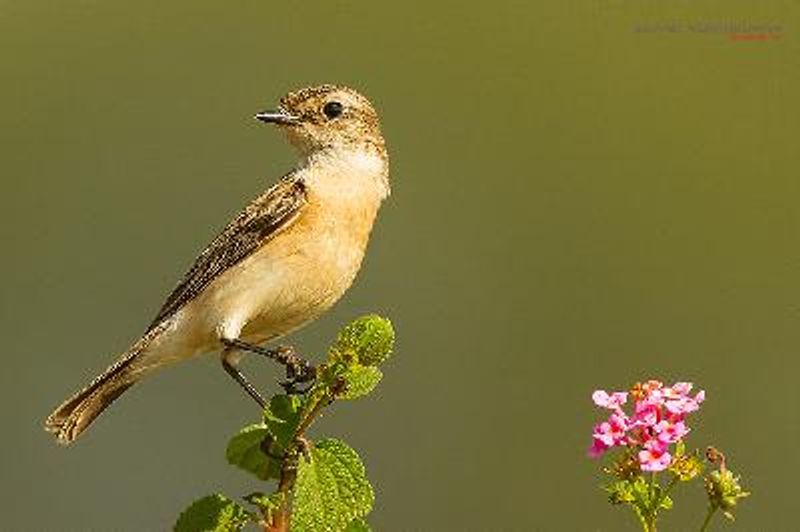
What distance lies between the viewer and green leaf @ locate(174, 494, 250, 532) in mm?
1472

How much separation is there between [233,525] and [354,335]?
A: 270 millimetres

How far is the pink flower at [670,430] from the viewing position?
1.58m

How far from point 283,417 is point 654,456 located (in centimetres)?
46

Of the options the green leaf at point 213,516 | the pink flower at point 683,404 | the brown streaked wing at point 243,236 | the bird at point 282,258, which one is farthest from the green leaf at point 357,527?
the brown streaked wing at point 243,236

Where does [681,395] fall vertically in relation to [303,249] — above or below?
below

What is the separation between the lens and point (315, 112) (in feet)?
9.49

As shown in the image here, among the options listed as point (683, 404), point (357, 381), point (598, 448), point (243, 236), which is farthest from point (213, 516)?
point (243, 236)

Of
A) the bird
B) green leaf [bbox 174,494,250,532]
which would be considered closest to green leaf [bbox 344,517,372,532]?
green leaf [bbox 174,494,250,532]

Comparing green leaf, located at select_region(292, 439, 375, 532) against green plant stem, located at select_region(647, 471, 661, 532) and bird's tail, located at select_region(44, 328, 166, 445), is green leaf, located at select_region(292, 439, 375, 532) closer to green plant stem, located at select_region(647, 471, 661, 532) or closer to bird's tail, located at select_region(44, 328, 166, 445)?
green plant stem, located at select_region(647, 471, 661, 532)

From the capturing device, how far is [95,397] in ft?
8.46

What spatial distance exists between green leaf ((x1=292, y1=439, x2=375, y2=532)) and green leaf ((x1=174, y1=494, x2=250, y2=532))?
0.09 metres

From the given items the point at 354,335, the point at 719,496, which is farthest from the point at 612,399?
the point at 354,335

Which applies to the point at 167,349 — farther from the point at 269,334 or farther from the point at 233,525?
the point at 233,525

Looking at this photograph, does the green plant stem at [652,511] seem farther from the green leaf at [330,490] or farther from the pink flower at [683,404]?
the green leaf at [330,490]
